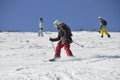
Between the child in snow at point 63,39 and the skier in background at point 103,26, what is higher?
the skier in background at point 103,26

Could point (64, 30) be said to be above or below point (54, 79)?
above

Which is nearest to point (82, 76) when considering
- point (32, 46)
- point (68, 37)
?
point (68, 37)

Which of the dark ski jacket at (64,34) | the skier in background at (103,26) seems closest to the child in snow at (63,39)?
the dark ski jacket at (64,34)

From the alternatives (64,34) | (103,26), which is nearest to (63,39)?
(64,34)

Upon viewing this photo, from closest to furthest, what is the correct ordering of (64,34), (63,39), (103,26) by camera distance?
1. (63,39)
2. (64,34)
3. (103,26)

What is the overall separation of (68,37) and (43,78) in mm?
5083

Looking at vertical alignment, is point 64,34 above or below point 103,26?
below

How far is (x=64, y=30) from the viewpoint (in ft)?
46.2

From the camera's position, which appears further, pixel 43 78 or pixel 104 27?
pixel 104 27

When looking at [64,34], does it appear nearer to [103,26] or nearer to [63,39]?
[63,39]

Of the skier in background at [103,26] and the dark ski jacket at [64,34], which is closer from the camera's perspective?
the dark ski jacket at [64,34]

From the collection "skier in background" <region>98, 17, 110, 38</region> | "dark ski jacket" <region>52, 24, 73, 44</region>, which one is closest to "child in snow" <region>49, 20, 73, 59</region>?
"dark ski jacket" <region>52, 24, 73, 44</region>

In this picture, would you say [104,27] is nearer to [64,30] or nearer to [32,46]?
[32,46]

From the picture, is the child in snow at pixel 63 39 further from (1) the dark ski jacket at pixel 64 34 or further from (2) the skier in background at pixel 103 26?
(2) the skier in background at pixel 103 26
